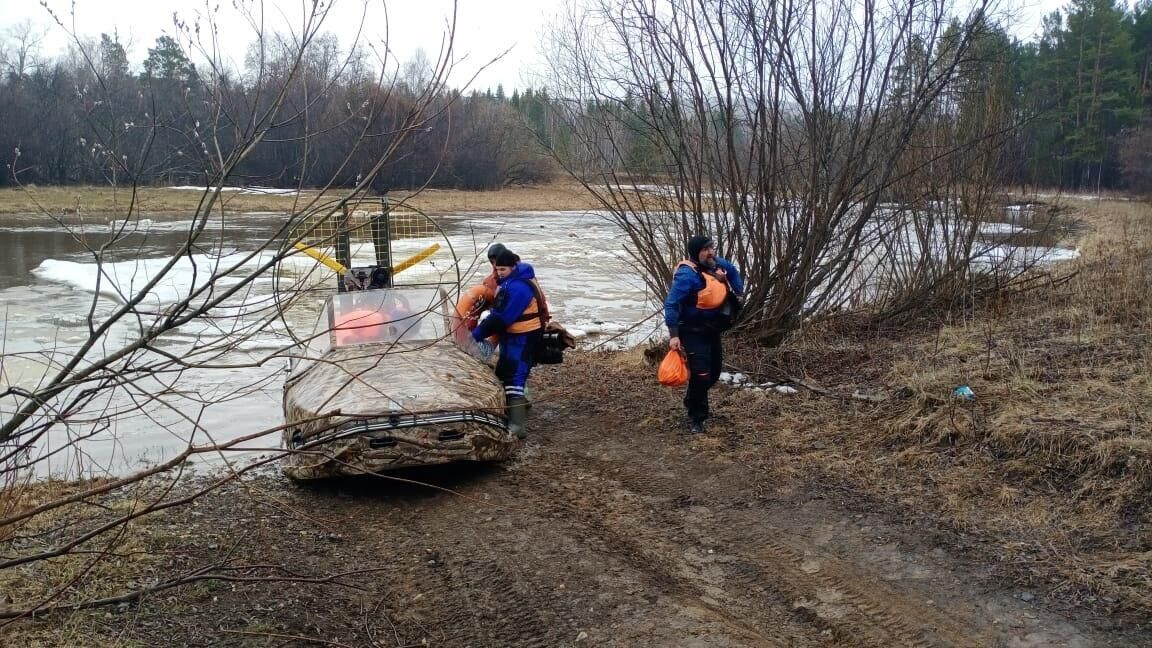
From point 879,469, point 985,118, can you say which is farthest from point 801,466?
point 985,118

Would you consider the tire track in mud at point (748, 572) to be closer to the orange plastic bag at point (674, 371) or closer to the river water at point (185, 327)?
the orange plastic bag at point (674, 371)

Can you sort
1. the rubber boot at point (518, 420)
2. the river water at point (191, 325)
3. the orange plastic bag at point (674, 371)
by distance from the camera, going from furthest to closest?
1. the rubber boot at point (518, 420)
2. the orange plastic bag at point (674, 371)
3. the river water at point (191, 325)

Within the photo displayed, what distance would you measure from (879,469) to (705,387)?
1.73m

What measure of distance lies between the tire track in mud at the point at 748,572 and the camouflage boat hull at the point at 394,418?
82 centimetres

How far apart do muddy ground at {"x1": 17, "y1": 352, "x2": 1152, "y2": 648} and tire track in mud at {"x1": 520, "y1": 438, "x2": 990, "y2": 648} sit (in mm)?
14

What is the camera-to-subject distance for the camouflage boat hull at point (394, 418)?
613 centimetres

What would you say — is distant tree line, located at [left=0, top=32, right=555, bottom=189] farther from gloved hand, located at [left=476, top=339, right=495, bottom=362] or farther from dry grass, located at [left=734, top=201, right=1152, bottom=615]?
dry grass, located at [left=734, top=201, right=1152, bottom=615]

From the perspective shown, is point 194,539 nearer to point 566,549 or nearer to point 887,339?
point 566,549

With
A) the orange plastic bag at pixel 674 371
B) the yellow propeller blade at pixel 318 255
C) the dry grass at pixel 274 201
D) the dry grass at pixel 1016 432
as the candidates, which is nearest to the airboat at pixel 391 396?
the yellow propeller blade at pixel 318 255

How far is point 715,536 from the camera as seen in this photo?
5766 mm

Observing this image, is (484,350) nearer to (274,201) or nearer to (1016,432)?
(1016,432)

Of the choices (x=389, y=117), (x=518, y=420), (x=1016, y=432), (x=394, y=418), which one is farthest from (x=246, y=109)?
(x=389, y=117)

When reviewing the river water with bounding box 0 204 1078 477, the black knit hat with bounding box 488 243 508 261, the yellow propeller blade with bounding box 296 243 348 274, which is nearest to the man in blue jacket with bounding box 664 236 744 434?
the black knit hat with bounding box 488 243 508 261

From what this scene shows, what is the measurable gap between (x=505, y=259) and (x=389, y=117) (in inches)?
190
